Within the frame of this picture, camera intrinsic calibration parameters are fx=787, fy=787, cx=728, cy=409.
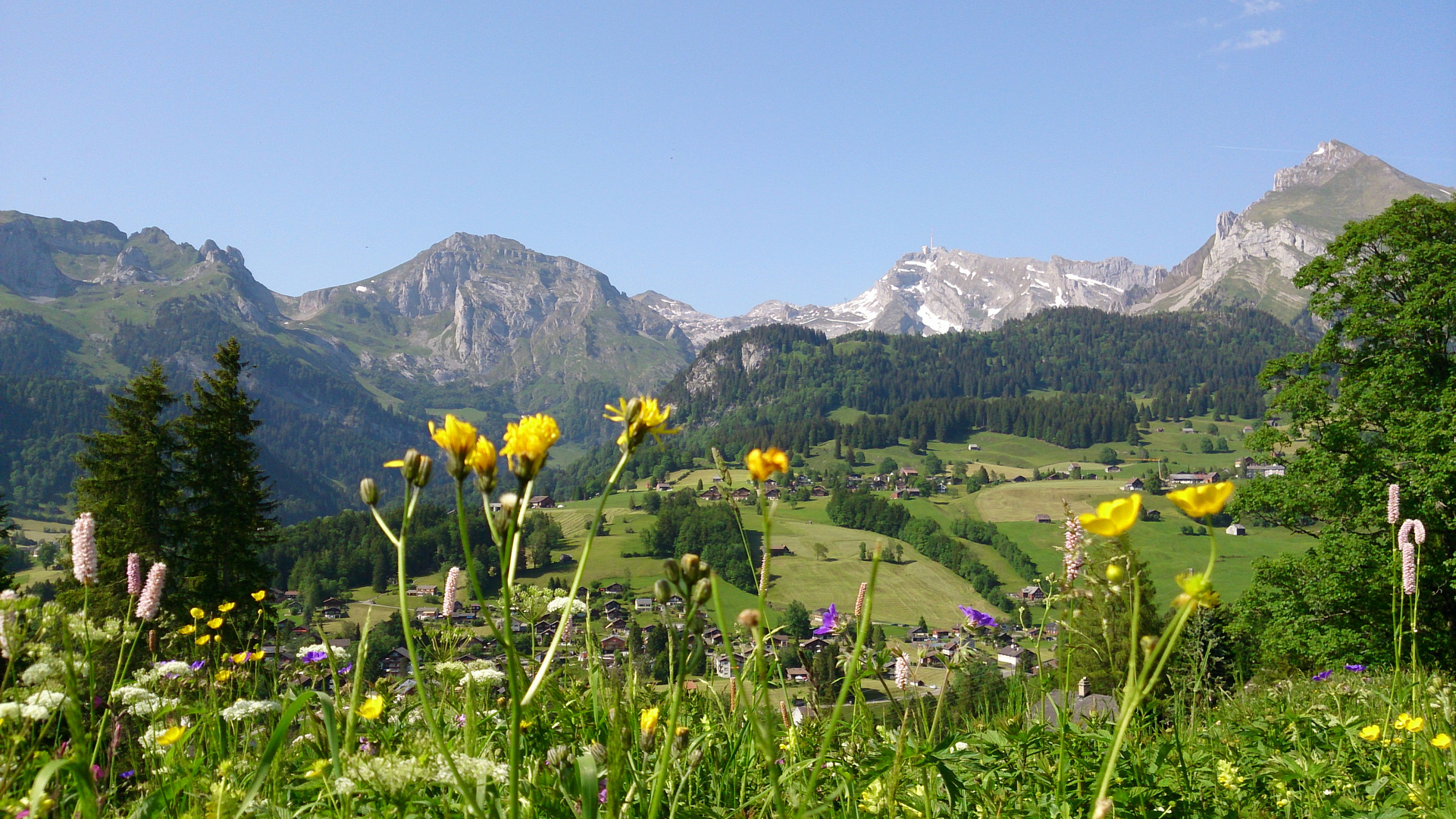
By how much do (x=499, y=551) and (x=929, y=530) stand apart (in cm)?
13690

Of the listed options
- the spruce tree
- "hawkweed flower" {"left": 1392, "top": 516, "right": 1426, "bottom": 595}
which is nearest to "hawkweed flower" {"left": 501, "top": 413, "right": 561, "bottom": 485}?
"hawkweed flower" {"left": 1392, "top": 516, "right": 1426, "bottom": 595}

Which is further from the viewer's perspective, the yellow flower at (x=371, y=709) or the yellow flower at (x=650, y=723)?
the yellow flower at (x=371, y=709)

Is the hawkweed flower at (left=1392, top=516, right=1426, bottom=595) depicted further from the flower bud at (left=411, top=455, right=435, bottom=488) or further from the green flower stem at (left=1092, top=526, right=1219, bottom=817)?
the flower bud at (left=411, top=455, right=435, bottom=488)

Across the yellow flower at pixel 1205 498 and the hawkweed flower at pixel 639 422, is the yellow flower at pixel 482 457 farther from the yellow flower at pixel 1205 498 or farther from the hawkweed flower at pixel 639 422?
the yellow flower at pixel 1205 498

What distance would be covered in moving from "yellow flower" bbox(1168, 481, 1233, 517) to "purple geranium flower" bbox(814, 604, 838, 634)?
1.58 metres

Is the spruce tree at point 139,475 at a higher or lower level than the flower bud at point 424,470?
lower

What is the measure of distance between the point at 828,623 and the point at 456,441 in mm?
1718

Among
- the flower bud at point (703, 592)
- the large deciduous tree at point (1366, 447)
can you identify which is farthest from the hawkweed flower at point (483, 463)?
the large deciduous tree at point (1366, 447)

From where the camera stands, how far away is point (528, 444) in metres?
1.64

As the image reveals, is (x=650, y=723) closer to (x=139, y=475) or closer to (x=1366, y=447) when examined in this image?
(x=1366, y=447)

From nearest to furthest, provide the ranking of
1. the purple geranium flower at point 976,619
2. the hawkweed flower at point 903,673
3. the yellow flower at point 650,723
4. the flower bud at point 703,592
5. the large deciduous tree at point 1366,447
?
1. the flower bud at point 703,592
2. the yellow flower at point 650,723
3. the hawkweed flower at point 903,673
4. the purple geranium flower at point 976,619
5. the large deciduous tree at point 1366,447

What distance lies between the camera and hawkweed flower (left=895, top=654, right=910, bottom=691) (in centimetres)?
256

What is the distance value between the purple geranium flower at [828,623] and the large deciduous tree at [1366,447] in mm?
17273

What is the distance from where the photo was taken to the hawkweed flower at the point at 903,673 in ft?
8.41
